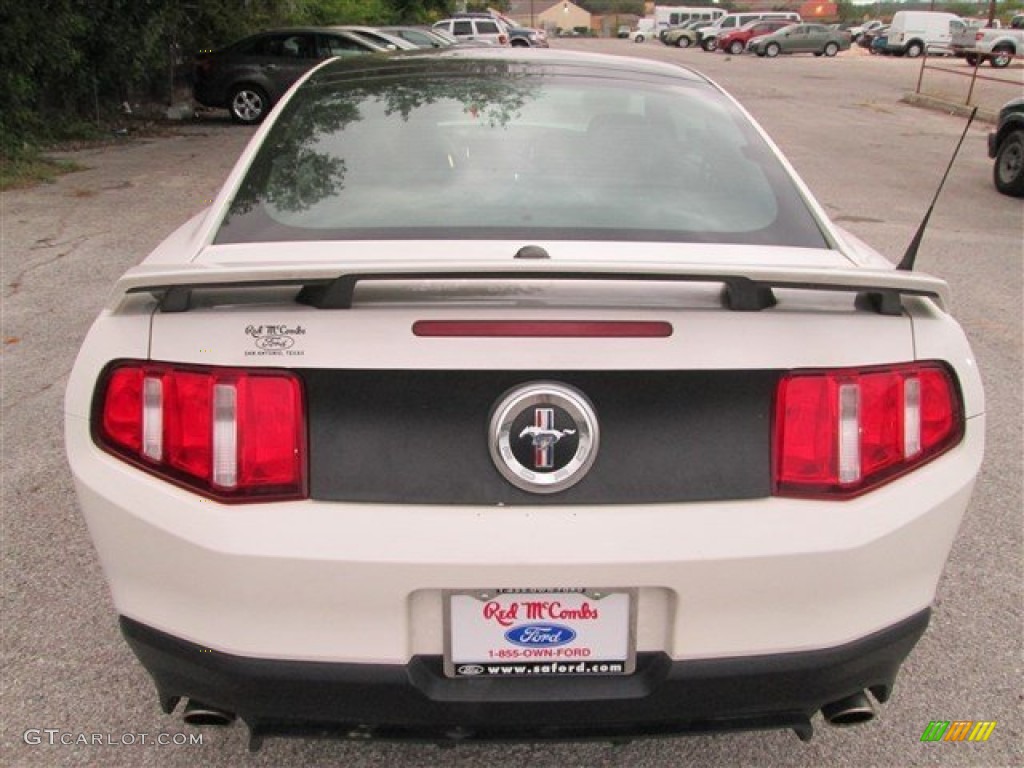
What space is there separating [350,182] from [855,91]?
28012 millimetres

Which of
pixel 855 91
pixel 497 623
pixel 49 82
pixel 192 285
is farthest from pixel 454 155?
pixel 855 91

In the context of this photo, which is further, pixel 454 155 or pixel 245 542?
pixel 454 155

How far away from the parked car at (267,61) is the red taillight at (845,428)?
1653 cm

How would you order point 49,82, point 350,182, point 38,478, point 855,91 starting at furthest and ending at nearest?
point 855,91
point 49,82
point 38,478
point 350,182

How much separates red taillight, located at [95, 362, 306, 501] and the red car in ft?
175

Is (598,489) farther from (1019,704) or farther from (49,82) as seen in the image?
(49,82)

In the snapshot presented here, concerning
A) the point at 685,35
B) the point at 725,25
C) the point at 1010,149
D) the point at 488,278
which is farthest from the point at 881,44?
the point at 488,278

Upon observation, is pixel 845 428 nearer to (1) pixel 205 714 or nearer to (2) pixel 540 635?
(2) pixel 540 635

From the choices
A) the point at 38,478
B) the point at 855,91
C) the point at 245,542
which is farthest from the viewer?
the point at 855,91

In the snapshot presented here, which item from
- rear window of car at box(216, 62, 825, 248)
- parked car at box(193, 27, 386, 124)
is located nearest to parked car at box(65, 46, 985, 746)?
rear window of car at box(216, 62, 825, 248)

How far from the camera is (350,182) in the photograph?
2.51 m

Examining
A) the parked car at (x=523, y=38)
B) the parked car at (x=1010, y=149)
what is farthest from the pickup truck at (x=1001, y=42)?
the parked car at (x=1010, y=149)

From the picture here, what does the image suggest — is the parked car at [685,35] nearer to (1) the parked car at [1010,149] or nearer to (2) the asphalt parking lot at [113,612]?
(1) the parked car at [1010,149]

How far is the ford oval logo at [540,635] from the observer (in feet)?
6.04
